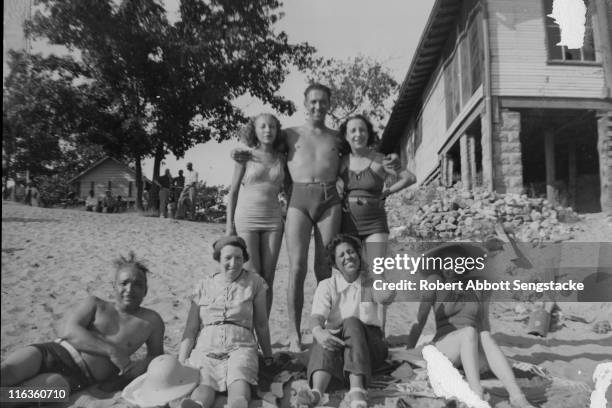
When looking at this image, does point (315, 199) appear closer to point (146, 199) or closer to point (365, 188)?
point (365, 188)

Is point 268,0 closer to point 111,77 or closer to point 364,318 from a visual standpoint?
point 111,77

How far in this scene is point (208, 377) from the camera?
7.82 feet

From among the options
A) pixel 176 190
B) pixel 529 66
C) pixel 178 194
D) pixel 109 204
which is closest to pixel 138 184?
pixel 109 204

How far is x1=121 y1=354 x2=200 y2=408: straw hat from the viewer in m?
2.27

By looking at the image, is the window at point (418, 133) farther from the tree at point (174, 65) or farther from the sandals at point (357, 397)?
the sandals at point (357, 397)

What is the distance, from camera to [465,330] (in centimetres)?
253

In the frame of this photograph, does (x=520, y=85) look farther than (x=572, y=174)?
No

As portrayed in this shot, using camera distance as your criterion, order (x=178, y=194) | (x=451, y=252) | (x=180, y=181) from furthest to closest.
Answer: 1. (x=178, y=194)
2. (x=180, y=181)
3. (x=451, y=252)

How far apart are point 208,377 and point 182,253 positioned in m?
4.23

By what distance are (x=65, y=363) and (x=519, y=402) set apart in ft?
7.26

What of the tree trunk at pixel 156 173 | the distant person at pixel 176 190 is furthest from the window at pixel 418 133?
the tree trunk at pixel 156 173

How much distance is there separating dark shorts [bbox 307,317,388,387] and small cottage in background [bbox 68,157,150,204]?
4.88 m

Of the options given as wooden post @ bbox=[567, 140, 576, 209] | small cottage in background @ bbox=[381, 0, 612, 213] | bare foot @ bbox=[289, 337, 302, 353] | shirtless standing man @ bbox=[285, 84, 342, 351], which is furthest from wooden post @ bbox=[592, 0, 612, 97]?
bare foot @ bbox=[289, 337, 302, 353]

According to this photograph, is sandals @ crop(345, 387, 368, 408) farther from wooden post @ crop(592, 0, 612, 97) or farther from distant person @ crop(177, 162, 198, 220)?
wooden post @ crop(592, 0, 612, 97)
